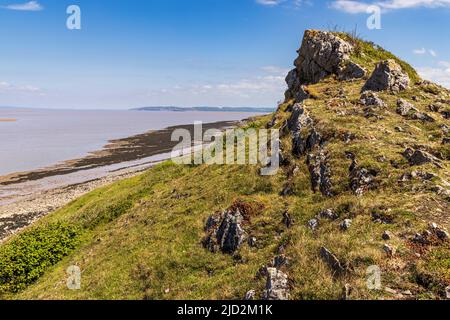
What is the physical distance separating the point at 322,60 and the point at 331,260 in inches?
1365

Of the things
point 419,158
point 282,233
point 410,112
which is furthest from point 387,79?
point 282,233

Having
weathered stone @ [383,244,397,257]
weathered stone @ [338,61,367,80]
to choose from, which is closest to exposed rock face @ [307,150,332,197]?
weathered stone @ [383,244,397,257]

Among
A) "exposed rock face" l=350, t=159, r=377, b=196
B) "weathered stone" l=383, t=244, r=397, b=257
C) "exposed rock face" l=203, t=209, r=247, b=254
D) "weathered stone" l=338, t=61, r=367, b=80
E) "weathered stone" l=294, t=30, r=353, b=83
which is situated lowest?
"exposed rock face" l=203, t=209, r=247, b=254

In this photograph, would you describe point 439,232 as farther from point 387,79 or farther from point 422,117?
point 387,79

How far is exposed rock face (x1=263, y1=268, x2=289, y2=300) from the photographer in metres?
13.5

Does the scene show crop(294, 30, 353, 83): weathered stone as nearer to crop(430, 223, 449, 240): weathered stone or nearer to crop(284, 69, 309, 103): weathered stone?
crop(284, 69, 309, 103): weathered stone

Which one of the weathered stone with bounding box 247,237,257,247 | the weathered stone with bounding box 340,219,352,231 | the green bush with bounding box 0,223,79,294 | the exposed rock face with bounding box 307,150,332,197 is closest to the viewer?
the weathered stone with bounding box 340,219,352,231

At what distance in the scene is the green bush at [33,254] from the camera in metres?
28.2

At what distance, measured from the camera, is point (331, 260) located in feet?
46.4

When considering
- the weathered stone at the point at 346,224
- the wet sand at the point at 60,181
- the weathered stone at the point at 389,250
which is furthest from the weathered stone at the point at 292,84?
the wet sand at the point at 60,181

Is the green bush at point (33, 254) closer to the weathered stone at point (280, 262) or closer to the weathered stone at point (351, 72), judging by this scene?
the weathered stone at point (280, 262)

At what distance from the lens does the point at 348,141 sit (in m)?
25.0

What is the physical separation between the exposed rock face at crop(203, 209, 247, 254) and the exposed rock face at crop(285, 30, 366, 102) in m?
21.0
